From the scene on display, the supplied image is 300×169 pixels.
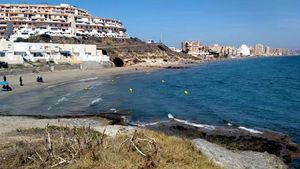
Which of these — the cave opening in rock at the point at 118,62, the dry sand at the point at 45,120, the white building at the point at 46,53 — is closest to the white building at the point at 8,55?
the white building at the point at 46,53

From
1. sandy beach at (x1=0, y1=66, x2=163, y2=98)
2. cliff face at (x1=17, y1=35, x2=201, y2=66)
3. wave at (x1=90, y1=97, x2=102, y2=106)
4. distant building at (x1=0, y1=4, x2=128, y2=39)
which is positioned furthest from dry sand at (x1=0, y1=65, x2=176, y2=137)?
distant building at (x1=0, y1=4, x2=128, y2=39)

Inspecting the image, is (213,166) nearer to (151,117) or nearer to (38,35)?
(151,117)

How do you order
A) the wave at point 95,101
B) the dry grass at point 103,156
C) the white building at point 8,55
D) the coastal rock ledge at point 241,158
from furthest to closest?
1. the white building at point 8,55
2. the wave at point 95,101
3. the coastal rock ledge at point 241,158
4. the dry grass at point 103,156

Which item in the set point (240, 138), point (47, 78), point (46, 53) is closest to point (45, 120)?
point (240, 138)

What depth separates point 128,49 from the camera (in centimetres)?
13312

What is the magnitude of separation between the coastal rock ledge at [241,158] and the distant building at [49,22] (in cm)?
9848

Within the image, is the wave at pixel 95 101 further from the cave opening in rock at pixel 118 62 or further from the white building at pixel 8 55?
the cave opening in rock at pixel 118 62

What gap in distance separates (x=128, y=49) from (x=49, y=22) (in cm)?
2984

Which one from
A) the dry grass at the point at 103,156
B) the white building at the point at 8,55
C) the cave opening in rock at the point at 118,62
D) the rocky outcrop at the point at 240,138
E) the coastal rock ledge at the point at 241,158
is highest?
the white building at the point at 8,55

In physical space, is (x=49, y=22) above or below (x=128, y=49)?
above

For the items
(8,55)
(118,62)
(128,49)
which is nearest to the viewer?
(8,55)

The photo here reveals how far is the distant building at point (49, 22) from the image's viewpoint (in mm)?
118725

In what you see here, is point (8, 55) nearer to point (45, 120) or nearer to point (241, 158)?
point (45, 120)

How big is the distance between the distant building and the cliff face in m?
4.79
